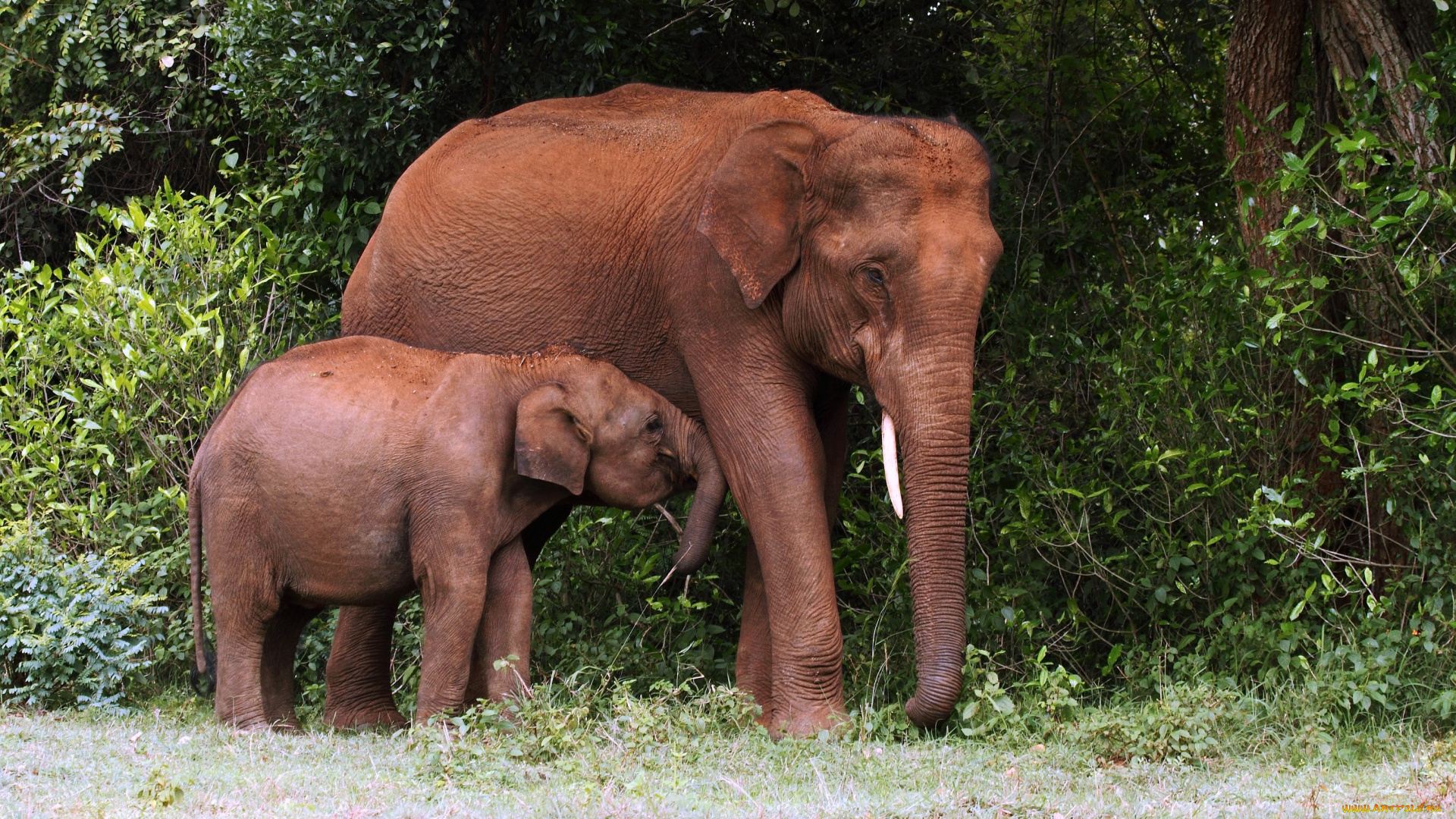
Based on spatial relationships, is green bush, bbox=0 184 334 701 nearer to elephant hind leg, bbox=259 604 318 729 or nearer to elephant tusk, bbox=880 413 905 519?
elephant hind leg, bbox=259 604 318 729

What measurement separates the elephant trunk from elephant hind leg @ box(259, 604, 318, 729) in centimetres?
266

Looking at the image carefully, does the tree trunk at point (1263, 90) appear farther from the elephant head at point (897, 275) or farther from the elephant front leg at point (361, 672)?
the elephant front leg at point (361, 672)

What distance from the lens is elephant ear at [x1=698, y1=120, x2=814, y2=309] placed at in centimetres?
650

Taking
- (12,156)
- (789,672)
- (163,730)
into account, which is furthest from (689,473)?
(12,156)

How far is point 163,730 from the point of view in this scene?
6.66 metres

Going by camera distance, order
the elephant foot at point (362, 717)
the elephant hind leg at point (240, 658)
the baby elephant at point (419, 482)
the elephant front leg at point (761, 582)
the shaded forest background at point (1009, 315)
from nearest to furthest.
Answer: the baby elephant at point (419, 482) < the elephant hind leg at point (240, 658) < the shaded forest background at point (1009, 315) < the elephant front leg at point (761, 582) < the elephant foot at point (362, 717)

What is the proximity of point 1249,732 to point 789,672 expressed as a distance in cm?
177

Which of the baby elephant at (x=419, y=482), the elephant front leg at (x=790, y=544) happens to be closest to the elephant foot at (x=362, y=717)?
the baby elephant at (x=419, y=482)

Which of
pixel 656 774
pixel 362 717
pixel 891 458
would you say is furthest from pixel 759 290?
pixel 362 717

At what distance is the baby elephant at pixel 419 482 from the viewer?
6.33 metres

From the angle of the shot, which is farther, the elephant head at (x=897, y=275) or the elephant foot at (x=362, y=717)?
the elephant foot at (x=362, y=717)

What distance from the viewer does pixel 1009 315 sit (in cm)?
870

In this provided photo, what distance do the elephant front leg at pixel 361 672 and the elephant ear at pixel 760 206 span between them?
7.61 ft

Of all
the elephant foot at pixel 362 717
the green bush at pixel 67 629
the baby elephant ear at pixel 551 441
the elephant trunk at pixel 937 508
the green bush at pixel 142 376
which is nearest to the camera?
the elephant trunk at pixel 937 508
